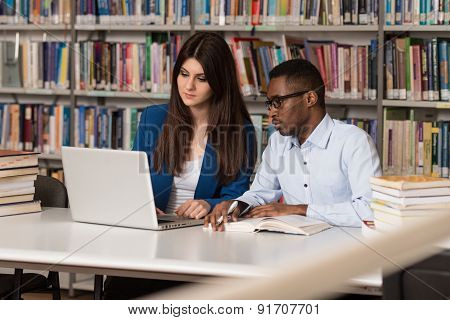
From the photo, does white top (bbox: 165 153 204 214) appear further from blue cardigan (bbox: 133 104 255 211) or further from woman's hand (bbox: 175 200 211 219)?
woman's hand (bbox: 175 200 211 219)

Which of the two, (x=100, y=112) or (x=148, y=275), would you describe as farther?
(x=100, y=112)

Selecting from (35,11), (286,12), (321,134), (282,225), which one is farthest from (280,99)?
(35,11)

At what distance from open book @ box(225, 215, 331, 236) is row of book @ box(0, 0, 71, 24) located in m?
2.44

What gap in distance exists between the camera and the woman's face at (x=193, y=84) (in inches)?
93.4

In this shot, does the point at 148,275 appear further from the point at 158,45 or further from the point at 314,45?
the point at 158,45

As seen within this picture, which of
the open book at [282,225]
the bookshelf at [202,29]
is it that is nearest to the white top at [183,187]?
the open book at [282,225]

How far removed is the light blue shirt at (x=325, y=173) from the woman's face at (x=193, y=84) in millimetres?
292

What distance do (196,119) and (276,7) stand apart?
51.7 inches

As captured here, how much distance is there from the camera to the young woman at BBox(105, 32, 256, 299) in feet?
7.82

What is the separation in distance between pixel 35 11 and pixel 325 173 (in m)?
2.50

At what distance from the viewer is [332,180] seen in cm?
224

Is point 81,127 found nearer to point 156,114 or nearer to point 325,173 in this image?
point 156,114

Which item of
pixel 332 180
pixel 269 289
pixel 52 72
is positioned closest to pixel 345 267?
pixel 269 289

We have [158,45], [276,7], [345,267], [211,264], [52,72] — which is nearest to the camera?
[345,267]
